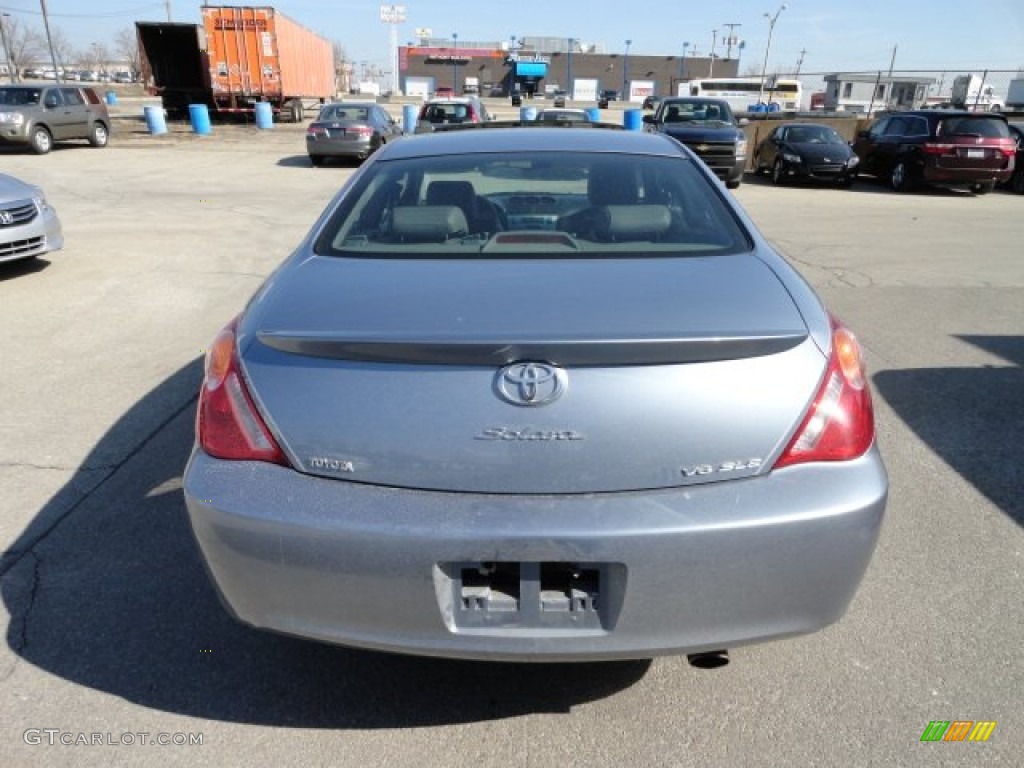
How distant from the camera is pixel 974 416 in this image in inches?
174

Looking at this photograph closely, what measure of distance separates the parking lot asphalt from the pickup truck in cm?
1076

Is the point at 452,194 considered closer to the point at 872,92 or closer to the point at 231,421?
the point at 231,421

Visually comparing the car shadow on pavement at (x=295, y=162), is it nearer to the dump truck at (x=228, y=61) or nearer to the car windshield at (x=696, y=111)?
the car windshield at (x=696, y=111)

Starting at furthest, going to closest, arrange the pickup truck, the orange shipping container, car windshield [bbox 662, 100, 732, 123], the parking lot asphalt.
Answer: the orange shipping container
car windshield [bbox 662, 100, 732, 123]
the pickup truck
the parking lot asphalt

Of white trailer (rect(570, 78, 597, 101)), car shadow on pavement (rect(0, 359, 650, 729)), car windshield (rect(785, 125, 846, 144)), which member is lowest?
white trailer (rect(570, 78, 597, 101))

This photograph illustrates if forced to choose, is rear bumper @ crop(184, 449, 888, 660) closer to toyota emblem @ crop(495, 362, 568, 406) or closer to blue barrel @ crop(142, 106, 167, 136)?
toyota emblem @ crop(495, 362, 568, 406)

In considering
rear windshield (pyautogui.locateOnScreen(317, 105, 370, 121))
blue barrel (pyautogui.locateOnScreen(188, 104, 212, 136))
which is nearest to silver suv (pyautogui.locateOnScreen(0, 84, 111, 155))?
blue barrel (pyautogui.locateOnScreen(188, 104, 212, 136))

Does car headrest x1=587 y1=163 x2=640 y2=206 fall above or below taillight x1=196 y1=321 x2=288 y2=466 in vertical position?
above

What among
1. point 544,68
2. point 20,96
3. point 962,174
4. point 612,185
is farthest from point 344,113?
point 544,68

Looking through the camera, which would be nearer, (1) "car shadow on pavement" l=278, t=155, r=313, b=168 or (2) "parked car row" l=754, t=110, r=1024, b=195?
(2) "parked car row" l=754, t=110, r=1024, b=195

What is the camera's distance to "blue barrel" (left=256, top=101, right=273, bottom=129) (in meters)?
28.8

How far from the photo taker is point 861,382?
2.01 metres

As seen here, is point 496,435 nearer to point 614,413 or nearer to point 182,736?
point 614,413

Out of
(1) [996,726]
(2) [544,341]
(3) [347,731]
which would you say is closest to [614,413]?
(2) [544,341]
